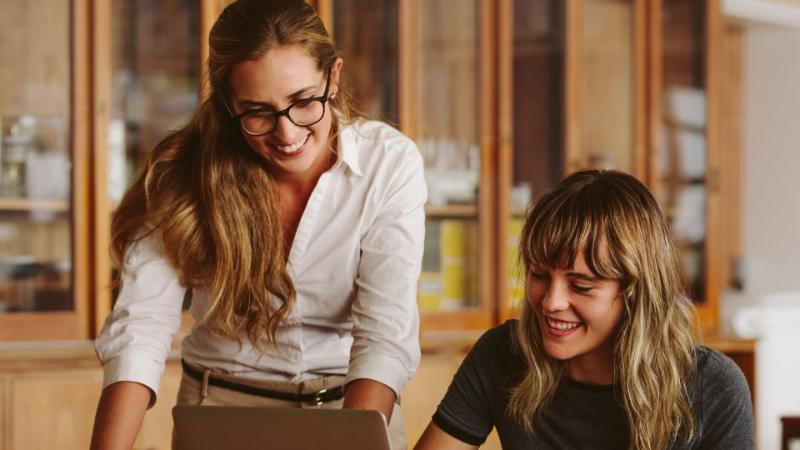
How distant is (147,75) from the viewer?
9.89ft

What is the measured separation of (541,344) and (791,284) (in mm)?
3379

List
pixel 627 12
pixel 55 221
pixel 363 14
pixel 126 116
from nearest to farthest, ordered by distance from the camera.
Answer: pixel 55 221 < pixel 126 116 < pixel 363 14 < pixel 627 12

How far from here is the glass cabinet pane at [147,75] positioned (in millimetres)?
2951

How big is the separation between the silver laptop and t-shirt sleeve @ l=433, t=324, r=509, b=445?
470 mm

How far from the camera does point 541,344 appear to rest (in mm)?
→ 1629

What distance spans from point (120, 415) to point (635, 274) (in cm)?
72

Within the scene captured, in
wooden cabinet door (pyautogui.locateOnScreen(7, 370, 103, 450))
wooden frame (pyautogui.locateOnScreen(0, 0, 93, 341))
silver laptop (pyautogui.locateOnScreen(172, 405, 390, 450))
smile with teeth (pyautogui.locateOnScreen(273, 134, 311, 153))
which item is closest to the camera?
silver laptop (pyautogui.locateOnScreen(172, 405, 390, 450))

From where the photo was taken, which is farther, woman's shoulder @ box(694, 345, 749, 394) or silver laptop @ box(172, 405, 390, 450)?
woman's shoulder @ box(694, 345, 749, 394)

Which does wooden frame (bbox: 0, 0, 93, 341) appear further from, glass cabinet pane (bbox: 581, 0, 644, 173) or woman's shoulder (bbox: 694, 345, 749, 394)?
woman's shoulder (bbox: 694, 345, 749, 394)

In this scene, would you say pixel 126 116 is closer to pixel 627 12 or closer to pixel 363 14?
pixel 363 14

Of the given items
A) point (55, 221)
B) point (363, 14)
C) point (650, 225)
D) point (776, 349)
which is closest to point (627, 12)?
point (363, 14)

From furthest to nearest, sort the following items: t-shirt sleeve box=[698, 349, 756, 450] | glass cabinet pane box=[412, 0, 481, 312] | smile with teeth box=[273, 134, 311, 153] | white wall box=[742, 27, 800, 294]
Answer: white wall box=[742, 27, 800, 294] < glass cabinet pane box=[412, 0, 481, 312] < smile with teeth box=[273, 134, 311, 153] < t-shirt sleeve box=[698, 349, 756, 450]

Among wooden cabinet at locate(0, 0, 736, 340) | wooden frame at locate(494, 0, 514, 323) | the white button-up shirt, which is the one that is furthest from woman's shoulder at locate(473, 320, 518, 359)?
wooden frame at locate(494, 0, 514, 323)

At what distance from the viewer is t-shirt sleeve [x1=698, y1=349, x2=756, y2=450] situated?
1468 mm
